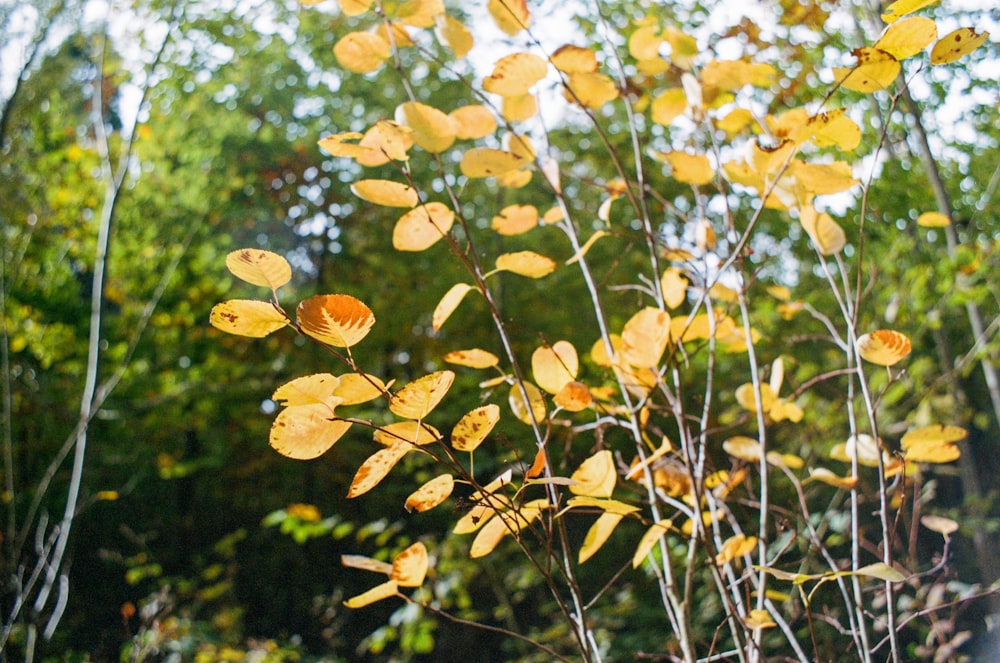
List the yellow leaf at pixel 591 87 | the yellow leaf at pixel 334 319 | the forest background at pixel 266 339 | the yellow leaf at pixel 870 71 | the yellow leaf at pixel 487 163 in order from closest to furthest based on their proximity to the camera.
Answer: the yellow leaf at pixel 334 319 < the yellow leaf at pixel 870 71 < the yellow leaf at pixel 487 163 < the yellow leaf at pixel 591 87 < the forest background at pixel 266 339

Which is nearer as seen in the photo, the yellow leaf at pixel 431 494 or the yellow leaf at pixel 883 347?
the yellow leaf at pixel 431 494

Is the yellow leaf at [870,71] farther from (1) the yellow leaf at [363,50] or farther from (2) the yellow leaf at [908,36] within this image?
(1) the yellow leaf at [363,50]

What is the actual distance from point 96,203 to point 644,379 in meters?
4.02

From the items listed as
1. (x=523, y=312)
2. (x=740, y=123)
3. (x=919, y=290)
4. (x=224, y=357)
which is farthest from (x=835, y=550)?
(x=224, y=357)

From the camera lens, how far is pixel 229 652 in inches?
105

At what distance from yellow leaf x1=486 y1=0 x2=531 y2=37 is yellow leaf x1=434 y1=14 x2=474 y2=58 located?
4 centimetres

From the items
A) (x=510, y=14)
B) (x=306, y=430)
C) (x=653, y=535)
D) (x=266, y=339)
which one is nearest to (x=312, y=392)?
(x=306, y=430)

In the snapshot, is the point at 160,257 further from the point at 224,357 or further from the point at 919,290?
the point at 919,290

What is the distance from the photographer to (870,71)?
560 millimetres

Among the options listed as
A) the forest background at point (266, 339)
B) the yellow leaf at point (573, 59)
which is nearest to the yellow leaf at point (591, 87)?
the yellow leaf at point (573, 59)

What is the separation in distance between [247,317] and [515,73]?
357mm

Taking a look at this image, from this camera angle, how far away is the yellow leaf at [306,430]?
0.46 m

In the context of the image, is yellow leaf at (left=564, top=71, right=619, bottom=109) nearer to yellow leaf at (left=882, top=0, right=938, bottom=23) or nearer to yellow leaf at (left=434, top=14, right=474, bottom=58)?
yellow leaf at (left=434, top=14, right=474, bottom=58)

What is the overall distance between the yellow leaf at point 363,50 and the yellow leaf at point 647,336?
363 mm
